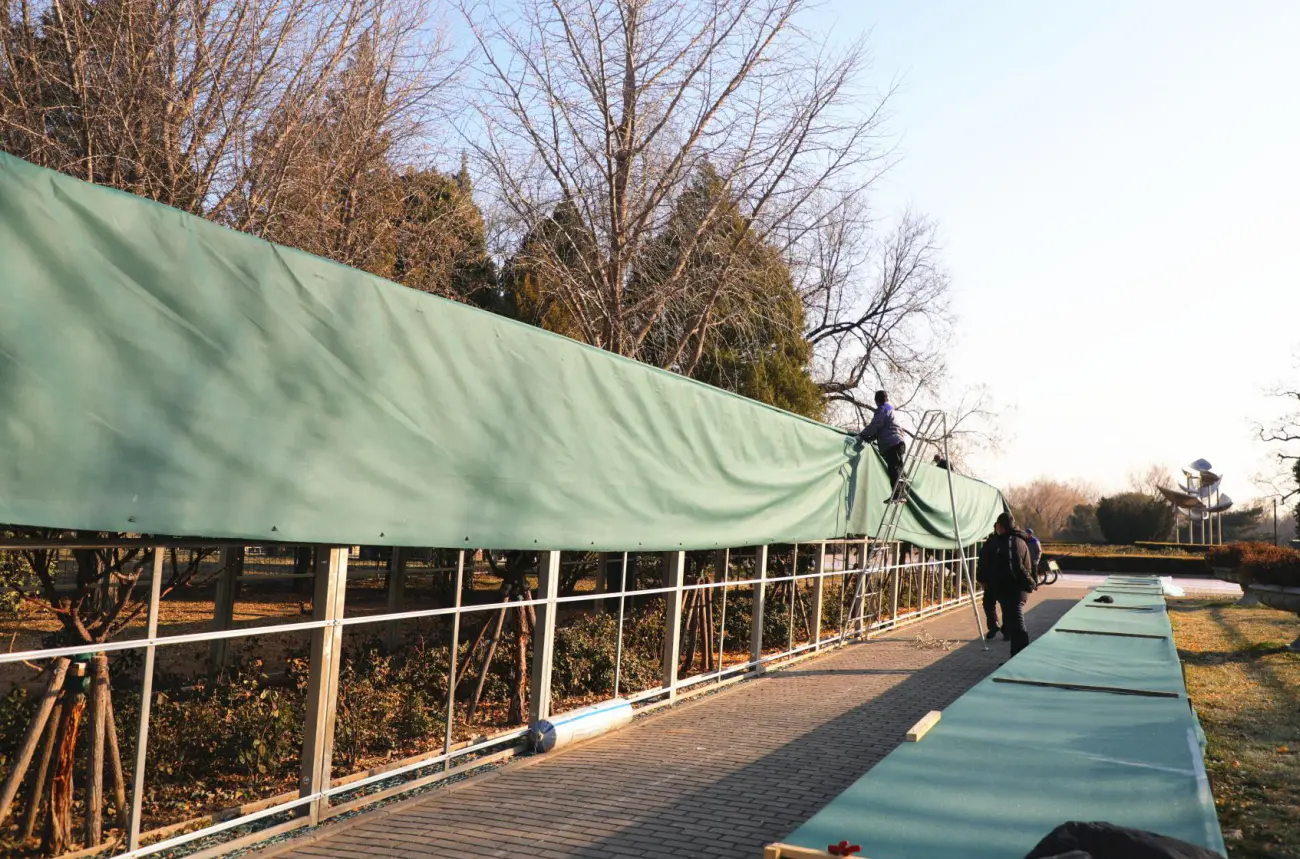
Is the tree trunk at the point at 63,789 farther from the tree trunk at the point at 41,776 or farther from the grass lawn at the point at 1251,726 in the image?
the grass lawn at the point at 1251,726

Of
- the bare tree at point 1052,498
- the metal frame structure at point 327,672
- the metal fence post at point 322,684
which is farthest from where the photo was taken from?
the bare tree at point 1052,498

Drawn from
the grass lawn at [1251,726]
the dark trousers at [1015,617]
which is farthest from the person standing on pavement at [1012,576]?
the grass lawn at [1251,726]

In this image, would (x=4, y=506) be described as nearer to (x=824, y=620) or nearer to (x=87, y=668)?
(x=87, y=668)

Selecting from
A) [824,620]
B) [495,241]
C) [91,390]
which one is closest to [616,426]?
[91,390]

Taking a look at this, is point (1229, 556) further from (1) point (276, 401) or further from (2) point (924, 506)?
(1) point (276, 401)

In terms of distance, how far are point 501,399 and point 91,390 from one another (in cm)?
288

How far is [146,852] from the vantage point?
444cm

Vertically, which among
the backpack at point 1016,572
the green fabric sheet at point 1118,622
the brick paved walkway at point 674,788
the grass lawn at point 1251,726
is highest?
the backpack at point 1016,572

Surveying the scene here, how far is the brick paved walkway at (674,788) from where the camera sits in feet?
17.6

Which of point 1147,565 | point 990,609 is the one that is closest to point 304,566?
point 990,609

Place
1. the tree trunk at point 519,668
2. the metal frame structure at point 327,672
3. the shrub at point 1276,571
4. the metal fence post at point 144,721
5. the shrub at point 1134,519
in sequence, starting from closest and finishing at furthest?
1. the metal fence post at point 144,721
2. the metal frame structure at point 327,672
3. the tree trunk at point 519,668
4. the shrub at point 1276,571
5. the shrub at point 1134,519

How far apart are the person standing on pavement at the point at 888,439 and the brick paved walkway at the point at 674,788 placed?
472 cm

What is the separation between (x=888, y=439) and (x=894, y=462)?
45cm

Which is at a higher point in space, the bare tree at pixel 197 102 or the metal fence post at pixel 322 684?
the bare tree at pixel 197 102
